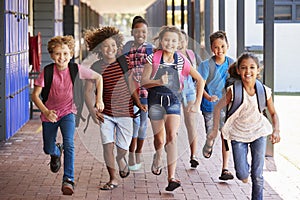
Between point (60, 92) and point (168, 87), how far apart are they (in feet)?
3.22

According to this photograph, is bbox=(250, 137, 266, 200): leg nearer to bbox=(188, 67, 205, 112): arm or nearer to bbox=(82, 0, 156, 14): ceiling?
bbox=(188, 67, 205, 112): arm

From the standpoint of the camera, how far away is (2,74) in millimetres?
9359

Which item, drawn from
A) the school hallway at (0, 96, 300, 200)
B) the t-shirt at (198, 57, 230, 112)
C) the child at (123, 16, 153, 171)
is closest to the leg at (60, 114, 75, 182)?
the school hallway at (0, 96, 300, 200)

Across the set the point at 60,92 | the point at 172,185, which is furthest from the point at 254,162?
the point at 60,92

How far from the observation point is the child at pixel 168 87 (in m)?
6.28

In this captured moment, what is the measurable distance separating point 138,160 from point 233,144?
2.21m

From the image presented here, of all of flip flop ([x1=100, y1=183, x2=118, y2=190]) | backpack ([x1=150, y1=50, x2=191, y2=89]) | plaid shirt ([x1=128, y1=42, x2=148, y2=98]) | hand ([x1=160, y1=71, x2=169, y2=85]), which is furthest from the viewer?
plaid shirt ([x1=128, y1=42, x2=148, y2=98])

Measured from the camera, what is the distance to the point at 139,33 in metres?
7.29

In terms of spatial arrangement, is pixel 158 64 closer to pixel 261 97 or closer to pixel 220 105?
pixel 220 105

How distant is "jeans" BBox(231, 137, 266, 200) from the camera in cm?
543

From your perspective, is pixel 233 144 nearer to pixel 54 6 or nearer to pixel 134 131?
pixel 134 131

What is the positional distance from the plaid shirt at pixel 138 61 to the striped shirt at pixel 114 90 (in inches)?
18.3

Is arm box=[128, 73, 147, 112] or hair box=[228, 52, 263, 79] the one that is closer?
hair box=[228, 52, 263, 79]

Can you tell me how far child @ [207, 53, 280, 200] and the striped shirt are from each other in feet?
4.08
